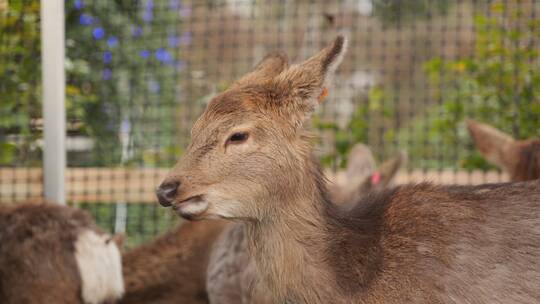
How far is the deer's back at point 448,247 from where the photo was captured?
3.62m

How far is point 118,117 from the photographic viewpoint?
30.8 ft

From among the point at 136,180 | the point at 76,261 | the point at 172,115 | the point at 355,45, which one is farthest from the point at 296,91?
the point at 355,45

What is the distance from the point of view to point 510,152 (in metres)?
6.77

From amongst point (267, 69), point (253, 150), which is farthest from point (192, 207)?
point (267, 69)

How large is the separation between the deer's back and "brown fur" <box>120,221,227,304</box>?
2.58m

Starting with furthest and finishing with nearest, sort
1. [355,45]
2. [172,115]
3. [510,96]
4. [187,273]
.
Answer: [355,45] < [172,115] < [510,96] < [187,273]

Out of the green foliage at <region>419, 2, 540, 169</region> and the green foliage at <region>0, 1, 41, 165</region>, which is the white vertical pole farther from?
the green foliage at <region>419, 2, 540, 169</region>

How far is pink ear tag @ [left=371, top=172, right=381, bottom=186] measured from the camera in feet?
24.1

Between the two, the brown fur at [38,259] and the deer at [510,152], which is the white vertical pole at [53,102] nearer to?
the brown fur at [38,259]

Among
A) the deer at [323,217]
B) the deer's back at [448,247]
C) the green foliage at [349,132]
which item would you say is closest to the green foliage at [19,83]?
the green foliage at [349,132]

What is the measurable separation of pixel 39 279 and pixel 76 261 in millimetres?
256

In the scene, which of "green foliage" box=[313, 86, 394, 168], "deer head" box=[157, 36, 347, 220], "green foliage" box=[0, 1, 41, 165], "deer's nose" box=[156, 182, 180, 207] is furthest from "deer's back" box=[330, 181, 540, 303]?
"green foliage" box=[313, 86, 394, 168]

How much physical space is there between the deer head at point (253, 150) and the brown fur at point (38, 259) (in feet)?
6.23

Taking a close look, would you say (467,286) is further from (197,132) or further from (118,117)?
(118,117)
